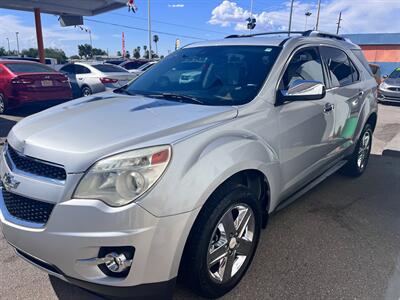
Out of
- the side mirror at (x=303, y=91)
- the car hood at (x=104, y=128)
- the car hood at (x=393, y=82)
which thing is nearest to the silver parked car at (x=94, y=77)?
the car hood at (x=104, y=128)

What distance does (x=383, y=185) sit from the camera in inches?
177

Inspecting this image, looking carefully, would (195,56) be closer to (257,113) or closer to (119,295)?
(257,113)

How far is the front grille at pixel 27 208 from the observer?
1.82m

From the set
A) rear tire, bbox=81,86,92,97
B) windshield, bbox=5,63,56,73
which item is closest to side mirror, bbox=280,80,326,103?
windshield, bbox=5,63,56,73

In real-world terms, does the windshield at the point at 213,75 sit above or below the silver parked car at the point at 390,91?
above

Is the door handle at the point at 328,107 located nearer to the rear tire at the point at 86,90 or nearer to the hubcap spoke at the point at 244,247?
the hubcap spoke at the point at 244,247

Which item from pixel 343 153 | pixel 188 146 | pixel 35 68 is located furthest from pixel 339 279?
pixel 35 68

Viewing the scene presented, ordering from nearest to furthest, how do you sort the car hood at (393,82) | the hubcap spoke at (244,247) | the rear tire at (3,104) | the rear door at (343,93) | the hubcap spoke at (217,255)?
the hubcap spoke at (217,255), the hubcap spoke at (244,247), the rear door at (343,93), the rear tire at (3,104), the car hood at (393,82)

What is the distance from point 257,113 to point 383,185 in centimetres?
294

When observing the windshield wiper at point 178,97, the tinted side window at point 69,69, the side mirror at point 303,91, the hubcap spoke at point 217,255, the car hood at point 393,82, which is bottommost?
the car hood at point 393,82

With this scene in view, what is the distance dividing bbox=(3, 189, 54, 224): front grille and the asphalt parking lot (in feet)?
2.35

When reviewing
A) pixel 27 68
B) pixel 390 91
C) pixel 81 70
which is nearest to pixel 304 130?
pixel 27 68

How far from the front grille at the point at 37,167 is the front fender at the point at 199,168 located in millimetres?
494

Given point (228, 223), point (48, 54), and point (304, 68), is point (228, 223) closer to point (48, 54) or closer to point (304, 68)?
point (304, 68)
